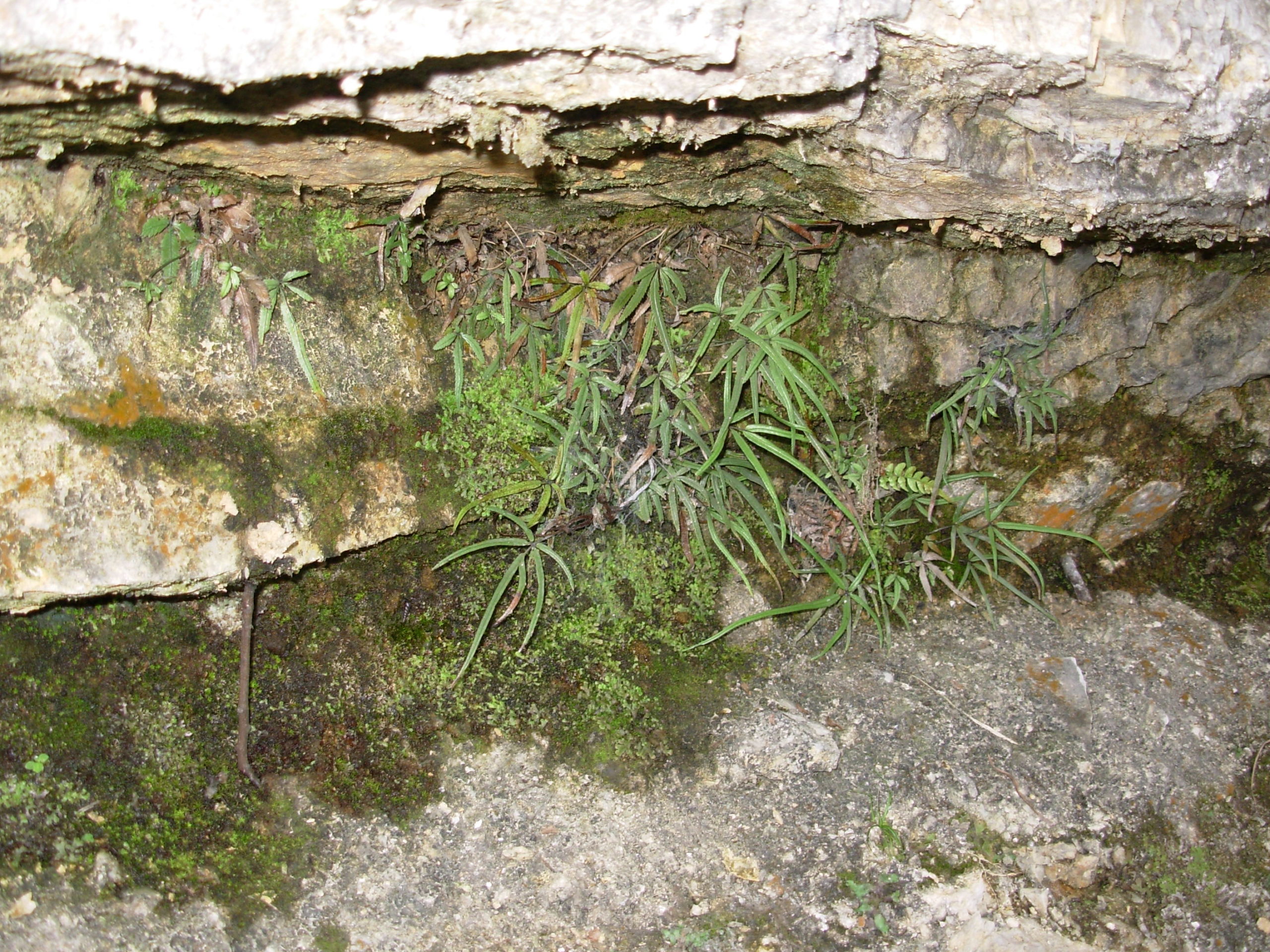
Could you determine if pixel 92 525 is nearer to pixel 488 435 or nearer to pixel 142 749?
pixel 142 749

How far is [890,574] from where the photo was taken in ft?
9.57

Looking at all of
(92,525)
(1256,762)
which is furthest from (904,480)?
(92,525)

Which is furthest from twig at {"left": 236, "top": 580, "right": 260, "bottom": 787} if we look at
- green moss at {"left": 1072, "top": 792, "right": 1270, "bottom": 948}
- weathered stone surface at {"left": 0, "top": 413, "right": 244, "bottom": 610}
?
green moss at {"left": 1072, "top": 792, "right": 1270, "bottom": 948}

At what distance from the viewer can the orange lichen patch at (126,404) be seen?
2127 millimetres

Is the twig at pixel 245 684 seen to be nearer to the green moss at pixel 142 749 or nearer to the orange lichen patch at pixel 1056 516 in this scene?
the green moss at pixel 142 749

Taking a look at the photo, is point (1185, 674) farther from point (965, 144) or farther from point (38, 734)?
point (38, 734)

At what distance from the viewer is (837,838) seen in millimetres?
2439

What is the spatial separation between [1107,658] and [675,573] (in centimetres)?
155

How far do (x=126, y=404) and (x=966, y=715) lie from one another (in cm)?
266

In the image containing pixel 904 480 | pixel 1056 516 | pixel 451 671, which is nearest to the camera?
pixel 451 671

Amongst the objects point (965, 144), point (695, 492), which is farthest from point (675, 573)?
point (965, 144)

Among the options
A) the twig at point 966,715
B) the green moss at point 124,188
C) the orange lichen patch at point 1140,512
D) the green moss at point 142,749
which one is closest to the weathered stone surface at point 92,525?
the green moss at point 142,749

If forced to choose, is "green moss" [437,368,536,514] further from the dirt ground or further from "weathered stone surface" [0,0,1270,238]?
the dirt ground

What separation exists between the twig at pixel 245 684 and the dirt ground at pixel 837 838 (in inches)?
5.3
